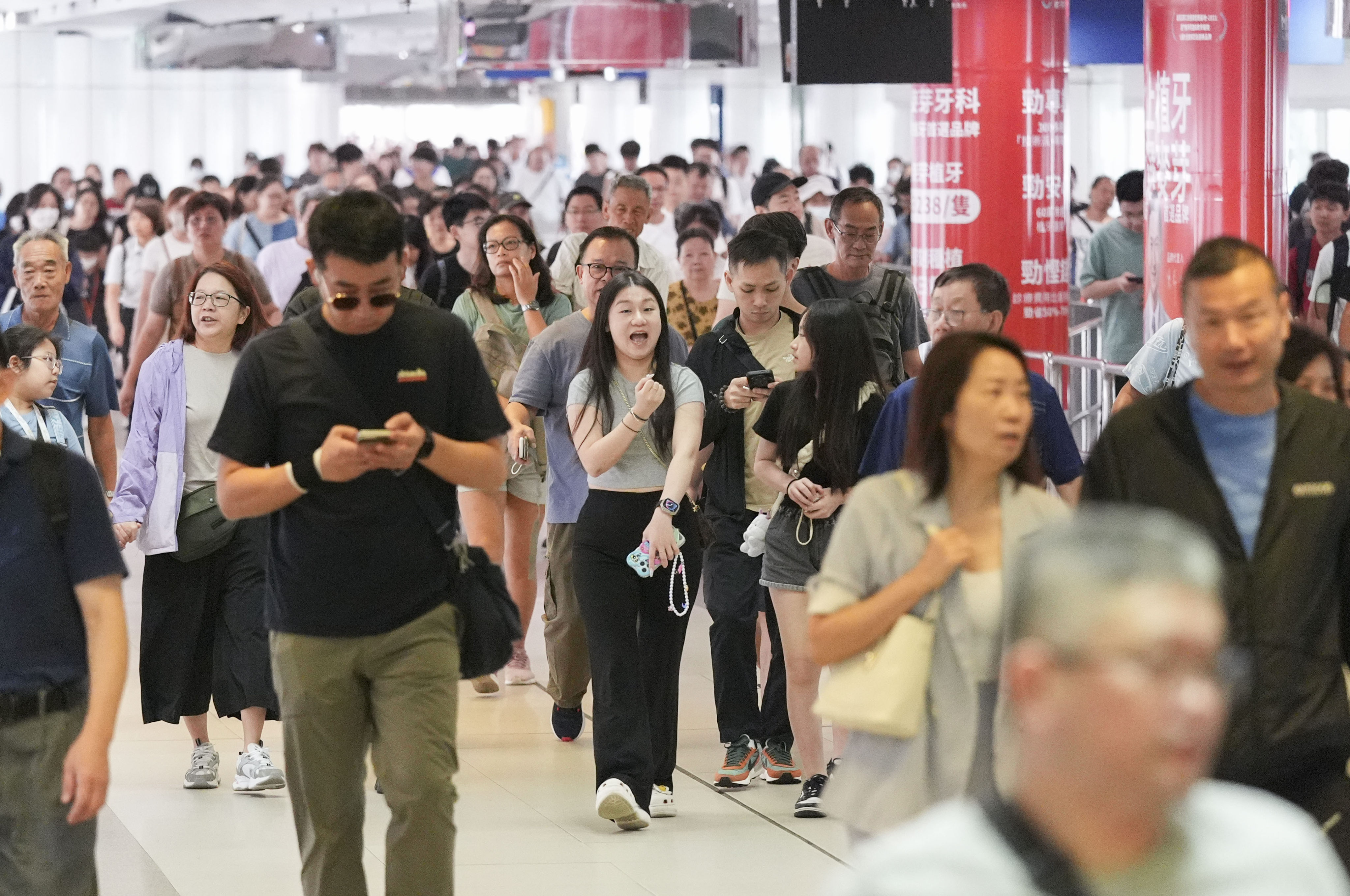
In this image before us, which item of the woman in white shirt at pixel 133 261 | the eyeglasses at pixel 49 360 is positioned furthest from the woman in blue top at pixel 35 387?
the woman in white shirt at pixel 133 261

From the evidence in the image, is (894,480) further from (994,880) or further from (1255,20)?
(1255,20)

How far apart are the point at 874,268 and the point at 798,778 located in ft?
6.65

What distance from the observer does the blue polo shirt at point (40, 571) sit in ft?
12.1

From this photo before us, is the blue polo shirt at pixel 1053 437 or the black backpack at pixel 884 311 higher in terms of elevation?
the black backpack at pixel 884 311

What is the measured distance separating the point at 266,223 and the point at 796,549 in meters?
10.1

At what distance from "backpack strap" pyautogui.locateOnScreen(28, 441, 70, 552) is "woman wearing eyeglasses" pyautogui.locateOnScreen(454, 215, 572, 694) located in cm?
403

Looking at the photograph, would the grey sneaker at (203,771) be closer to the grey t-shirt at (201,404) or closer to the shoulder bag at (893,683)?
the grey t-shirt at (201,404)

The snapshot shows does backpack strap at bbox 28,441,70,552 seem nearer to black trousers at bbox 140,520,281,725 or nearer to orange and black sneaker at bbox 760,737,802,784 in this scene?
black trousers at bbox 140,520,281,725

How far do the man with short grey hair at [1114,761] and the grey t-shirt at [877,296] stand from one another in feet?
17.7

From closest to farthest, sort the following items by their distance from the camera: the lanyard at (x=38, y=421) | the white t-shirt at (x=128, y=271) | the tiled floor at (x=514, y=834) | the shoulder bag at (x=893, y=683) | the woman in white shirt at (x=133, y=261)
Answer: the shoulder bag at (x=893, y=683)
the tiled floor at (x=514, y=834)
the lanyard at (x=38, y=421)
the woman in white shirt at (x=133, y=261)
the white t-shirt at (x=128, y=271)

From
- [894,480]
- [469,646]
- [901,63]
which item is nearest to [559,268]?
[901,63]

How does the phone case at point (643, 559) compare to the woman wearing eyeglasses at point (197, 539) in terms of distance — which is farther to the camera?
the woman wearing eyeglasses at point (197, 539)

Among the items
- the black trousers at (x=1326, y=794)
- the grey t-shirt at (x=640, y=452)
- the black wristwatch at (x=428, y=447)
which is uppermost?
the black wristwatch at (x=428, y=447)

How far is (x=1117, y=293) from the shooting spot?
1148cm
